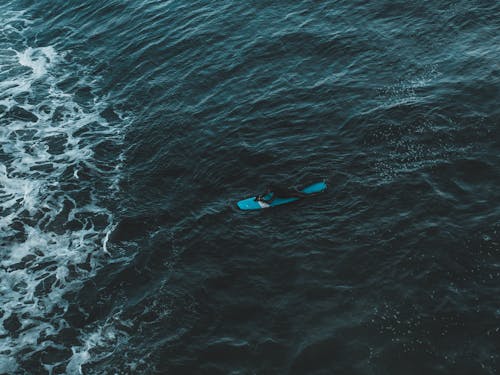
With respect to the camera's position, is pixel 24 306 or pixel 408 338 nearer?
pixel 408 338

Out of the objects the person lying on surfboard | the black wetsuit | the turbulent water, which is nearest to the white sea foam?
the turbulent water

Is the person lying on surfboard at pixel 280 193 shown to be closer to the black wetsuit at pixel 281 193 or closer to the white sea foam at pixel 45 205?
the black wetsuit at pixel 281 193

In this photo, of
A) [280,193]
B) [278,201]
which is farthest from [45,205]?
[280,193]

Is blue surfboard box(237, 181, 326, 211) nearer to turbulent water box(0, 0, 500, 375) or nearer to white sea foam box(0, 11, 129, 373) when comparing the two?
turbulent water box(0, 0, 500, 375)

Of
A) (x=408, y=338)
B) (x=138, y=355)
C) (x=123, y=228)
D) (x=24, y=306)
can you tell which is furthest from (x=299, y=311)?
(x=24, y=306)

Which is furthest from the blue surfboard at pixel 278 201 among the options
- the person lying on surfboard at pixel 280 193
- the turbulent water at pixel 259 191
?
the turbulent water at pixel 259 191

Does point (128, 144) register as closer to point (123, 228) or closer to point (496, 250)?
point (123, 228)
